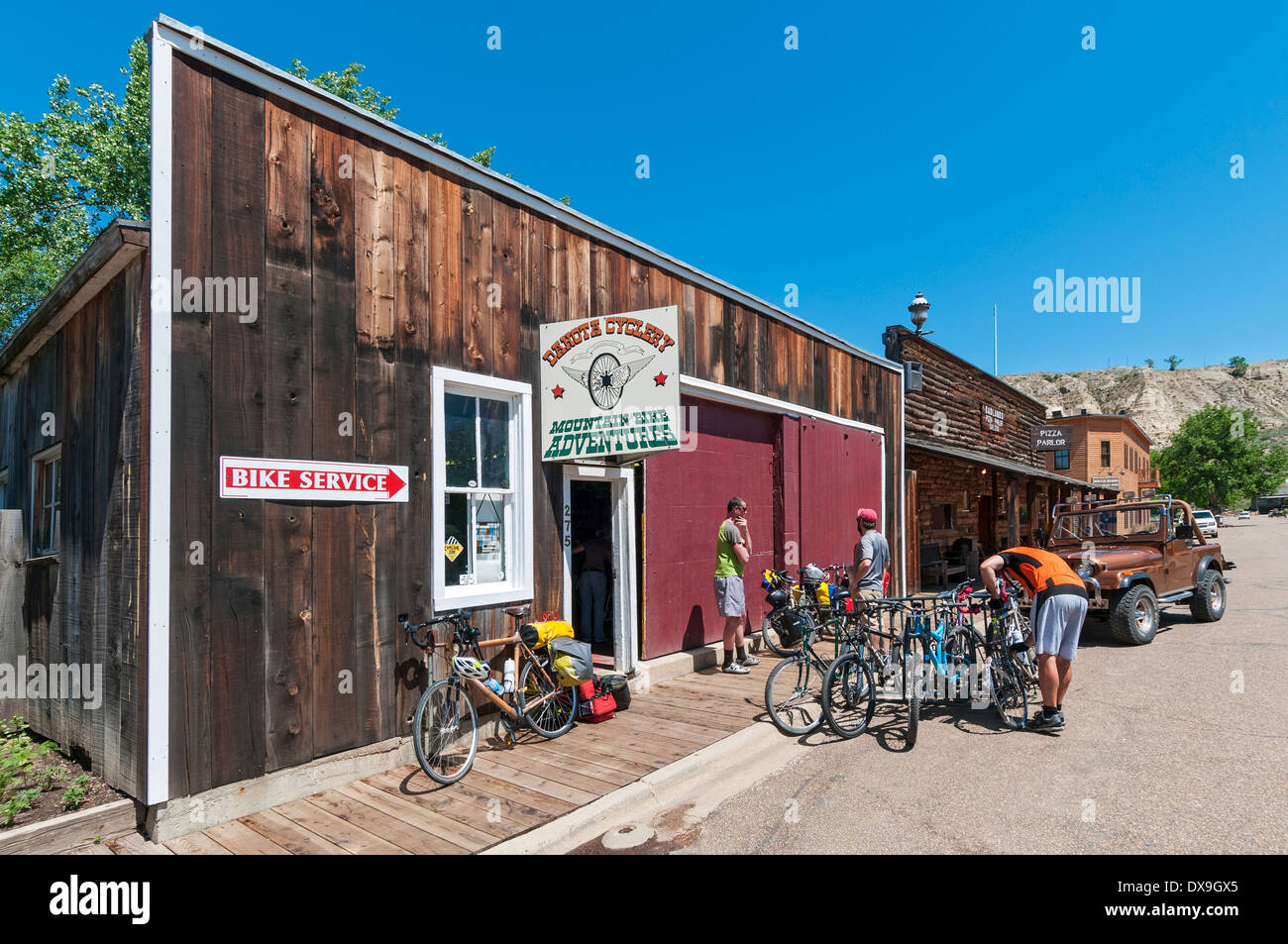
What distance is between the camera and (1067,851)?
3814 millimetres

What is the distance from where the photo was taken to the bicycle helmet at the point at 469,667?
5113 millimetres

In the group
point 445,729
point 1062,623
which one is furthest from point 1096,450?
point 445,729

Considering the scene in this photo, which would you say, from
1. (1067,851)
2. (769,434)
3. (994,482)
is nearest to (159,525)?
(1067,851)

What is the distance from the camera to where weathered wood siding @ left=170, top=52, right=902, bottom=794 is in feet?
14.0

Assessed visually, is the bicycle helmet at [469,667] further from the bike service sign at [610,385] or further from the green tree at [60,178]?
the green tree at [60,178]

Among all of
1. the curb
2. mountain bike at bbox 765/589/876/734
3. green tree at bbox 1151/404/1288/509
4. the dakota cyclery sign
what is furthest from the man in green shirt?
green tree at bbox 1151/404/1288/509

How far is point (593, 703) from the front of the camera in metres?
6.24

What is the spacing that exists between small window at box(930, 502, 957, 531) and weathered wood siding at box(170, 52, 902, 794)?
14.3m

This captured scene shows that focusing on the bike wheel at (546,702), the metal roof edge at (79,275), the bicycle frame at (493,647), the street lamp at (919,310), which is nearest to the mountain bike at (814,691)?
the bike wheel at (546,702)

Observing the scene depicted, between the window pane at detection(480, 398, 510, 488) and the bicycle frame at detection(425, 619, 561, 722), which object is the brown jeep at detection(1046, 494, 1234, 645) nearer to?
the bicycle frame at detection(425, 619, 561, 722)

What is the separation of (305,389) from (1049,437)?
88.1 ft

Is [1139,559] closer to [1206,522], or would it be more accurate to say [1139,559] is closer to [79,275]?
[79,275]

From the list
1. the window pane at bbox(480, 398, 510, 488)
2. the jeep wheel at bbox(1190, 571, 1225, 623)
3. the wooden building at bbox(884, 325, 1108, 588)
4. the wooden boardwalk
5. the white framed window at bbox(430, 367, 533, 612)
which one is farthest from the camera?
the wooden building at bbox(884, 325, 1108, 588)

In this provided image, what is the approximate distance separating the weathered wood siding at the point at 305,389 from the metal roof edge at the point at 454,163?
97 millimetres
